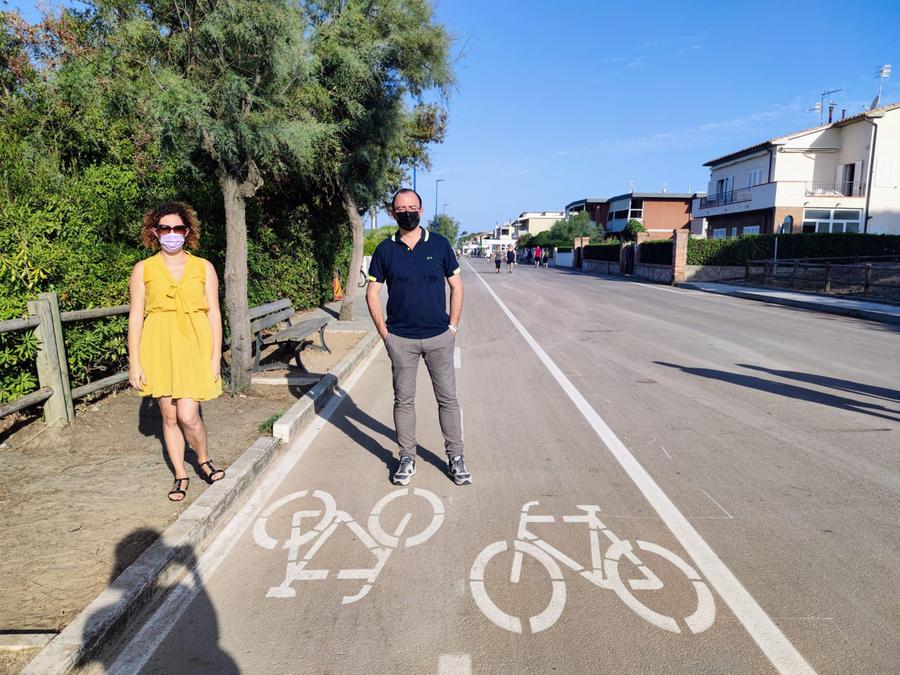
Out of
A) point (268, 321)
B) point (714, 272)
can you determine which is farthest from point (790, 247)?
point (268, 321)

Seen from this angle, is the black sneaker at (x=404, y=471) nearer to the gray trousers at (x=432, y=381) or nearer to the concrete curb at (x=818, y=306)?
the gray trousers at (x=432, y=381)

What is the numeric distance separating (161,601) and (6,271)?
3.52 m

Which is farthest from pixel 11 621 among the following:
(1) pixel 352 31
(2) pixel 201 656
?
(1) pixel 352 31

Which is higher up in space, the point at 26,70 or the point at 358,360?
the point at 26,70

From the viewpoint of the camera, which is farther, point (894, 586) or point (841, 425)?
point (841, 425)

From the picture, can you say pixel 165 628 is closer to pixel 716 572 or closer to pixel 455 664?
pixel 455 664

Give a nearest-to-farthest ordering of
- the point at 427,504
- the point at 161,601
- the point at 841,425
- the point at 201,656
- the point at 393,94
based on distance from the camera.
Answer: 1. the point at 201,656
2. the point at 161,601
3. the point at 427,504
4. the point at 841,425
5. the point at 393,94

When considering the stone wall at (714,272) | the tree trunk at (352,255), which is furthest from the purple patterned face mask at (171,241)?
the stone wall at (714,272)

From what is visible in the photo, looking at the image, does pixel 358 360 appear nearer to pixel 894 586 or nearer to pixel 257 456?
pixel 257 456

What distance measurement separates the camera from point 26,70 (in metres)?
12.3

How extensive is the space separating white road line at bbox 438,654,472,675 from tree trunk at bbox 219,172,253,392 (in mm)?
4910

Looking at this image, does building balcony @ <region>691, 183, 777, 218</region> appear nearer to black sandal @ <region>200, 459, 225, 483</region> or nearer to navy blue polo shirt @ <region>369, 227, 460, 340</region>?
navy blue polo shirt @ <region>369, 227, 460, 340</region>

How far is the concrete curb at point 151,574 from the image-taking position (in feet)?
8.59

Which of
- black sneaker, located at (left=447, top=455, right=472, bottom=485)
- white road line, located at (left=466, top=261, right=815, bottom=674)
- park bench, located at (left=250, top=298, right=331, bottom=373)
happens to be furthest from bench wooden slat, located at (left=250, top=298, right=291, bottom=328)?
white road line, located at (left=466, top=261, right=815, bottom=674)
